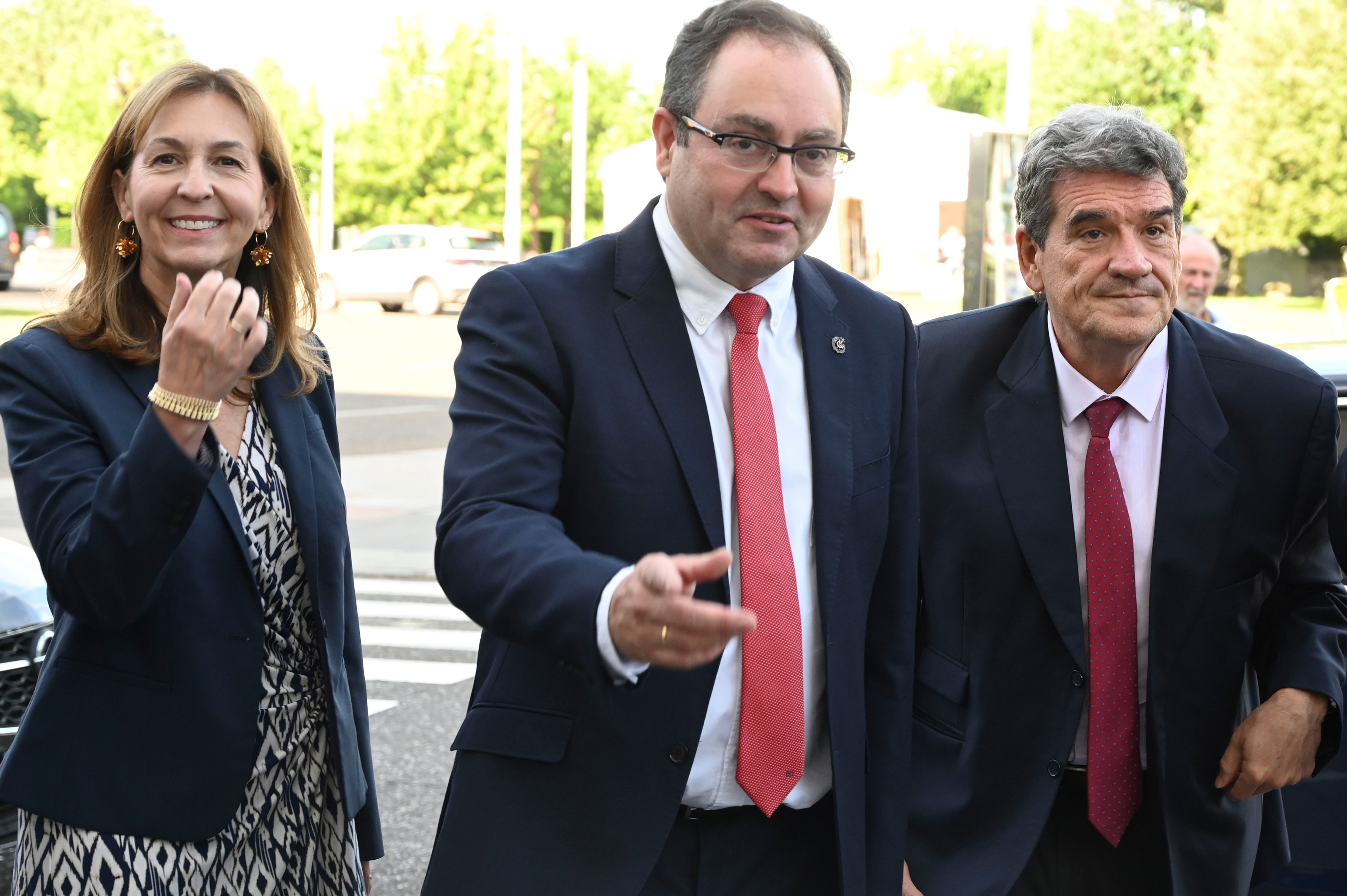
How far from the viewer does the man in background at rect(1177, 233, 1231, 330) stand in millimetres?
7887

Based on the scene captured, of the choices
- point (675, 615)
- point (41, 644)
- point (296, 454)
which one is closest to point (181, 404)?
point (296, 454)

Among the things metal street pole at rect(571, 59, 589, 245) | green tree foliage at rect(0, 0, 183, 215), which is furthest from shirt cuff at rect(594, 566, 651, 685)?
metal street pole at rect(571, 59, 589, 245)

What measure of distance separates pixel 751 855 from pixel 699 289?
91 cm

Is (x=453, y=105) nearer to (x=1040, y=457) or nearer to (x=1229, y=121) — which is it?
(x=1229, y=121)

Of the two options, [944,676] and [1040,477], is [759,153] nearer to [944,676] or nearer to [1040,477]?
[1040,477]

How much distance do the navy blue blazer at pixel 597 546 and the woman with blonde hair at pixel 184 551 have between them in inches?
20.2

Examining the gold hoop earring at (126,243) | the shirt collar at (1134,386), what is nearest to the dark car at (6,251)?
the gold hoop earring at (126,243)

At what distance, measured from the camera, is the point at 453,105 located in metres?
52.8

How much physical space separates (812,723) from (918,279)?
21.3 m

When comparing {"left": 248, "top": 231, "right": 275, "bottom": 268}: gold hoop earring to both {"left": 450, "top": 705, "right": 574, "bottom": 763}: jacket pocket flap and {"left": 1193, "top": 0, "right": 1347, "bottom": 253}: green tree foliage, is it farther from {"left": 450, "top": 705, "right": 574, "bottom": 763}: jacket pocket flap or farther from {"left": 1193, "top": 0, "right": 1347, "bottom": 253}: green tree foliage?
{"left": 1193, "top": 0, "right": 1347, "bottom": 253}: green tree foliage

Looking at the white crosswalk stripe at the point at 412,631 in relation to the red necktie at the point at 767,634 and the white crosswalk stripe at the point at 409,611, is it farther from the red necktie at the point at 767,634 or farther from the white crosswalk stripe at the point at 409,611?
the red necktie at the point at 767,634

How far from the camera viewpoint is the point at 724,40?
223 centimetres

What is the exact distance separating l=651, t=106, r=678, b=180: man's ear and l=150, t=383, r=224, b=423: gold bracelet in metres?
0.85

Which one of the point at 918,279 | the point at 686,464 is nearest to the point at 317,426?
the point at 686,464
